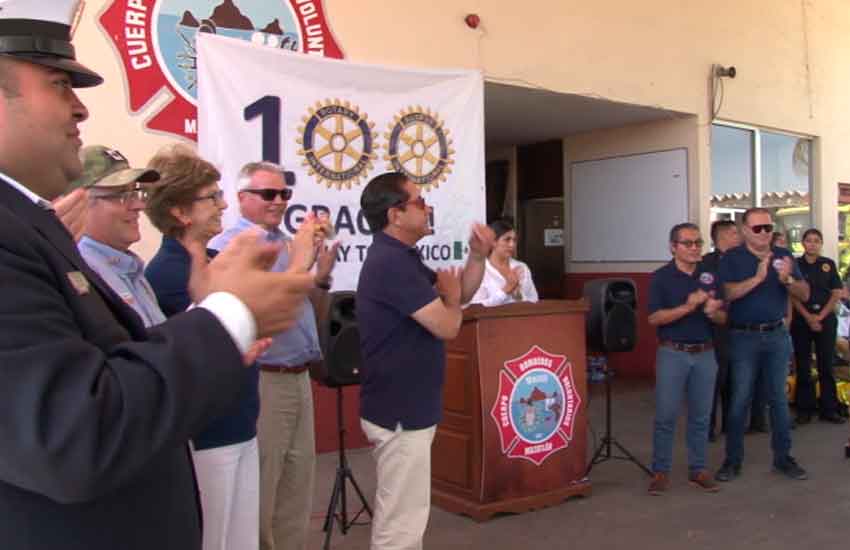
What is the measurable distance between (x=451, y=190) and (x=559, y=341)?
5.74 feet

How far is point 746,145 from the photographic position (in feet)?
31.8

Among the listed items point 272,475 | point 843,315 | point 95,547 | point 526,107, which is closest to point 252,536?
point 272,475

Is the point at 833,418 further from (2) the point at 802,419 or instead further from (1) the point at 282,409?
(1) the point at 282,409

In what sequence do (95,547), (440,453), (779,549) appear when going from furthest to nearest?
(440,453) < (779,549) < (95,547)

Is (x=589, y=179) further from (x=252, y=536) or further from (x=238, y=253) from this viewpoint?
(x=238, y=253)

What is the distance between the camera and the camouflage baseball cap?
2.11m

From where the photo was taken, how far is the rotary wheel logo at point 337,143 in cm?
544

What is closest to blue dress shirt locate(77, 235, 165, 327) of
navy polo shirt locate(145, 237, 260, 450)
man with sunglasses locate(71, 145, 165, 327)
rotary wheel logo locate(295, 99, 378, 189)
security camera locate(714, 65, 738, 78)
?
man with sunglasses locate(71, 145, 165, 327)

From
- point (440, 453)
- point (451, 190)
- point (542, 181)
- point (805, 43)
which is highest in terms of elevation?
point (805, 43)

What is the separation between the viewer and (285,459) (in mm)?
3145

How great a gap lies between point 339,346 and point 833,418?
219 inches

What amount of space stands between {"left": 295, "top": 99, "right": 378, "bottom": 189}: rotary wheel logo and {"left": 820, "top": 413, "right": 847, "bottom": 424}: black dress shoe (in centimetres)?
511

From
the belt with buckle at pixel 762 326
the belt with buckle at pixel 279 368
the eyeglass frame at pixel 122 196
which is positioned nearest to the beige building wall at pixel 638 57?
the belt with buckle at pixel 279 368

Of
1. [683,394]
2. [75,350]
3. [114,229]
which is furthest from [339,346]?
[75,350]
